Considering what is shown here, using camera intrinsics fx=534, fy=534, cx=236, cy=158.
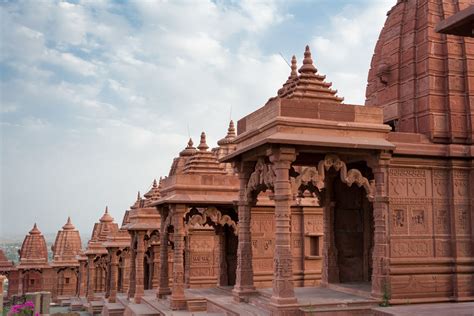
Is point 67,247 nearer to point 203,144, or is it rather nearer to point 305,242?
point 203,144

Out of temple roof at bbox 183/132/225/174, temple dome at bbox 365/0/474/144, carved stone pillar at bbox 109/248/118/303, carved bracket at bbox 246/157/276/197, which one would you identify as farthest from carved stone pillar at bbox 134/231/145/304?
temple dome at bbox 365/0/474/144

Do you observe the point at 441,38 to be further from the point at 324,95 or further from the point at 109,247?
the point at 109,247

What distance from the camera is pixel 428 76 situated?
13.5 metres

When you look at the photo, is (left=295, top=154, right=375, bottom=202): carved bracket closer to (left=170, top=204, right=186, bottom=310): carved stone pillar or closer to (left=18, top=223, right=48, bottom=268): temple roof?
(left=170, top=204, right=186, bottom=310): carved stone pillar

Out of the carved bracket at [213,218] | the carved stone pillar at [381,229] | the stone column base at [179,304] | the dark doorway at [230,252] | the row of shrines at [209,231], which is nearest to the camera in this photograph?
the carved stone pillar at [381,229]

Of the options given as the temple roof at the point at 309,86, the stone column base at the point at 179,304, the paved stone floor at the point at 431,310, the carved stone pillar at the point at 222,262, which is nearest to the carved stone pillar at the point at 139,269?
the carved stone pillar at the point at 222,262

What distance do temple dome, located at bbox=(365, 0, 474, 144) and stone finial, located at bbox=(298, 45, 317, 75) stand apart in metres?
2.99

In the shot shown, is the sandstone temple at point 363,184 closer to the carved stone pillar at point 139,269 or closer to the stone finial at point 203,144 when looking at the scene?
the stone finial at point 203,144

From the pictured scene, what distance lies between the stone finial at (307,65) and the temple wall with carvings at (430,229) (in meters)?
2.82

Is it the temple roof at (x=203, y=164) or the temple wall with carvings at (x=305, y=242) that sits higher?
the temple roof at (x=203, y=164)

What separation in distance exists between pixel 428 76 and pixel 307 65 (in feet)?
10.8

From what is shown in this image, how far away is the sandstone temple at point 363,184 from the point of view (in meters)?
11.2

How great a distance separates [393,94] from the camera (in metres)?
14.6

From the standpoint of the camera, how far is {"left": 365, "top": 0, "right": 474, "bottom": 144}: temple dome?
13.3 meters
